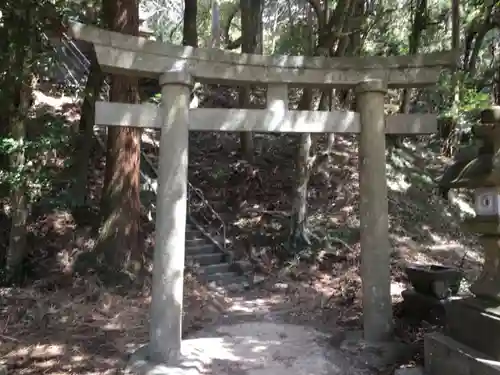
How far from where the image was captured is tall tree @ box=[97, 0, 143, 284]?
26.0ft

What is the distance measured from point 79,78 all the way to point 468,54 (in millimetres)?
13835

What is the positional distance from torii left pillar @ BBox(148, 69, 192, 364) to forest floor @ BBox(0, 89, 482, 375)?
2.46 feet

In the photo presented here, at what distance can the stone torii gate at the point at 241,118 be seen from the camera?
4867 millimetres

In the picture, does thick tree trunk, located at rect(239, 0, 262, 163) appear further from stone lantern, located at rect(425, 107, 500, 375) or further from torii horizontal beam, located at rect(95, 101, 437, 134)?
stone lantern, located at rect(425, 107, 500, 375)

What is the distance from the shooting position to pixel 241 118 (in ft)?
17.3

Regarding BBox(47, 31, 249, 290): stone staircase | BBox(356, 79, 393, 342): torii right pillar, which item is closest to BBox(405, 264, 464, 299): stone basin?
BBox(356, 79, 393, 342): torii right pillar

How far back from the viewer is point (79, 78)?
639 inches

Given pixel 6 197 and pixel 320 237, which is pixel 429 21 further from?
pixel 6 197

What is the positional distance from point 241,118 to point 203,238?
5710 mm

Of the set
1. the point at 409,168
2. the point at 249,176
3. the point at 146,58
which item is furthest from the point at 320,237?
the point at 146,58

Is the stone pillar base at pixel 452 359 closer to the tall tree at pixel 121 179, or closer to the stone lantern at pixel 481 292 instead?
the stone lantern at pixel 481 292

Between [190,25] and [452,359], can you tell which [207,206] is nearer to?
[190,25]

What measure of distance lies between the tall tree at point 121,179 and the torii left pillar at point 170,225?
317cm

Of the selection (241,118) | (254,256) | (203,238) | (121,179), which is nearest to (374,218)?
(241,118)
